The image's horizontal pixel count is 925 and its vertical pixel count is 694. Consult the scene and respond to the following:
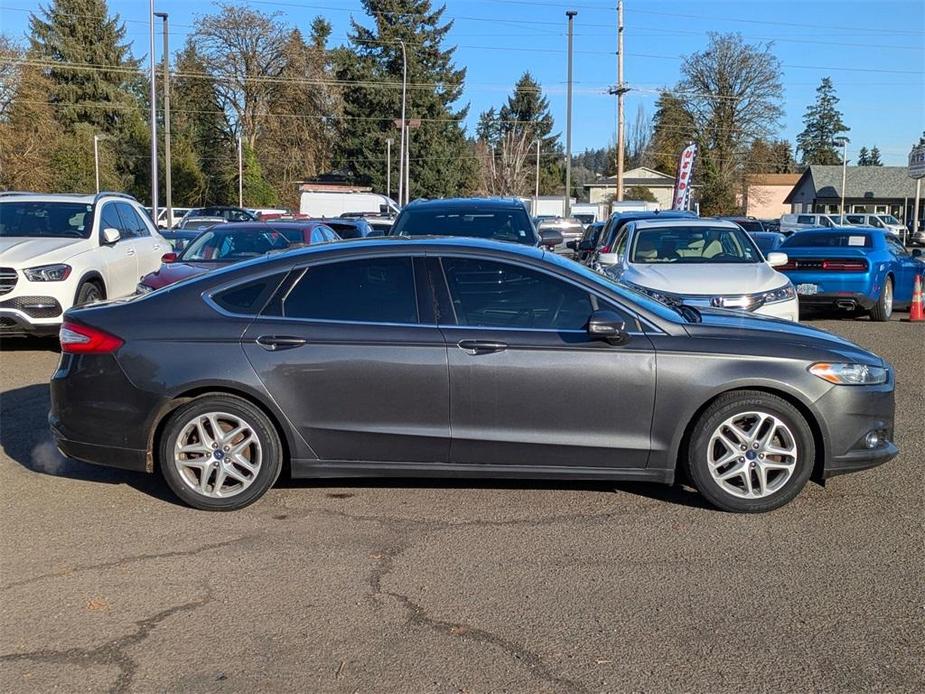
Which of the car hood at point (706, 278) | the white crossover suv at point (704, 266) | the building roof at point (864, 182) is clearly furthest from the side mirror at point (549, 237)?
the building roof at point (864, 182)

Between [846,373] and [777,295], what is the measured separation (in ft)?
16.6

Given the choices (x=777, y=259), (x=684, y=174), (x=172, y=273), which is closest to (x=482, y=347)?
(x=172, y=273)

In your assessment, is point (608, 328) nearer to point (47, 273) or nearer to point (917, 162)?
point (47, 273)

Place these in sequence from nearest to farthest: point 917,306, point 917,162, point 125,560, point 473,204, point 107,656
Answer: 1. point 107,656
2. point 125,560
3. point 473,204
4. point 917,306
5. point 917,162

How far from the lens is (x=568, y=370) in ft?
17.1

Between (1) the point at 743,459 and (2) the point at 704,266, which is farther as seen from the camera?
(2) the point at 704,266

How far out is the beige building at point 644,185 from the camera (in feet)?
291

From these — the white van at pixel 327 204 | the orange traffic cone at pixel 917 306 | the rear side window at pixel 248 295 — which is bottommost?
the orange traffic cone at pixel 917 306

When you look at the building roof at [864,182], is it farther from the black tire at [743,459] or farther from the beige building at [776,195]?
the black tire at [743,459]

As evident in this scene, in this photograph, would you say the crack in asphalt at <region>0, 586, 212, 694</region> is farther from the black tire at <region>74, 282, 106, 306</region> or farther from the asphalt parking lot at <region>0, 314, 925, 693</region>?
the black tire at <region>74, 282, 106, 306</region>

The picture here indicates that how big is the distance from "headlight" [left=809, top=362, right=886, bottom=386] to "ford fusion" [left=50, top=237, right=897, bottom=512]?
0.04 ft

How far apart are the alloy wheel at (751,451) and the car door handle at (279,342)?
7.86ft

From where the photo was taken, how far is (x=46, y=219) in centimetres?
1119

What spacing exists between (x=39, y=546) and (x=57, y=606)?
86 cm
